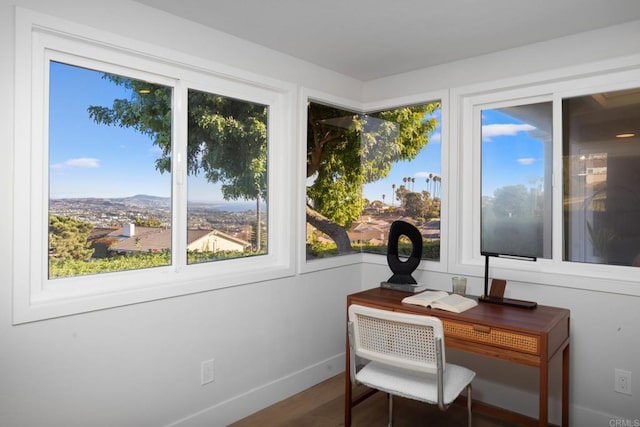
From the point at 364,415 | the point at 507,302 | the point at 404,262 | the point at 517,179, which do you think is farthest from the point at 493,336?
the point at 517,179

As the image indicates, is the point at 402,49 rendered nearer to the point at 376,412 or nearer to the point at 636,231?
the point at 636,231

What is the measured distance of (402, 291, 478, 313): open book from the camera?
2.56 m

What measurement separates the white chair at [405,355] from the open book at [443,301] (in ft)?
1.08

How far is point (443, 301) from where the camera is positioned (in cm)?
266

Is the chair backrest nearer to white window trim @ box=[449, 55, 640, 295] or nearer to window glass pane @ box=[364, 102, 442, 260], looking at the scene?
white window trim @ box=[449, 55, 640, 295]

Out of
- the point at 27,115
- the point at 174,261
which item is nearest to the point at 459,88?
the point at 174,261

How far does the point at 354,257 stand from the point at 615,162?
78.8 inches

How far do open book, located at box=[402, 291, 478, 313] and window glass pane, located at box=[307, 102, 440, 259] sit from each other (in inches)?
26.8

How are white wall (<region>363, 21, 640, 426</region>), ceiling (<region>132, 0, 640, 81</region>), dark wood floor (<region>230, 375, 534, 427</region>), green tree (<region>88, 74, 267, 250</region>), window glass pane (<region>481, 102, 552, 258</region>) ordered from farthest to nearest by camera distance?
1. window glass pane (<region>481, 102, 552, 258</region>)
2. dark wood floor (<region>230, 375, 534, 427</region>)
3. white wall (<region>363, 21, 640, 426</region>)
4. green tree (<region>88, 74, 267, 250</region>)
5. ceiling (<region>132, 0, 640, 81</region>)

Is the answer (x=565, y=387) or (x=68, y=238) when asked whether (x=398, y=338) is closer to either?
(x=565, y=387)

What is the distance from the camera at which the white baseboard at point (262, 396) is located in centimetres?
270

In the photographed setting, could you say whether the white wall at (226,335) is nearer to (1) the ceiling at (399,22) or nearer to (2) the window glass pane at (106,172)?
(1) the ceiling at (399,22)

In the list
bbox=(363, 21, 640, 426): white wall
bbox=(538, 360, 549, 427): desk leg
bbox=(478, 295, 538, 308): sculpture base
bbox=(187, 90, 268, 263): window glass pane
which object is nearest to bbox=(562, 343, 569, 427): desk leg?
bbox=(363, 21, 640, 426): white wall

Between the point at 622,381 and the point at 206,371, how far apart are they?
2491 mm
